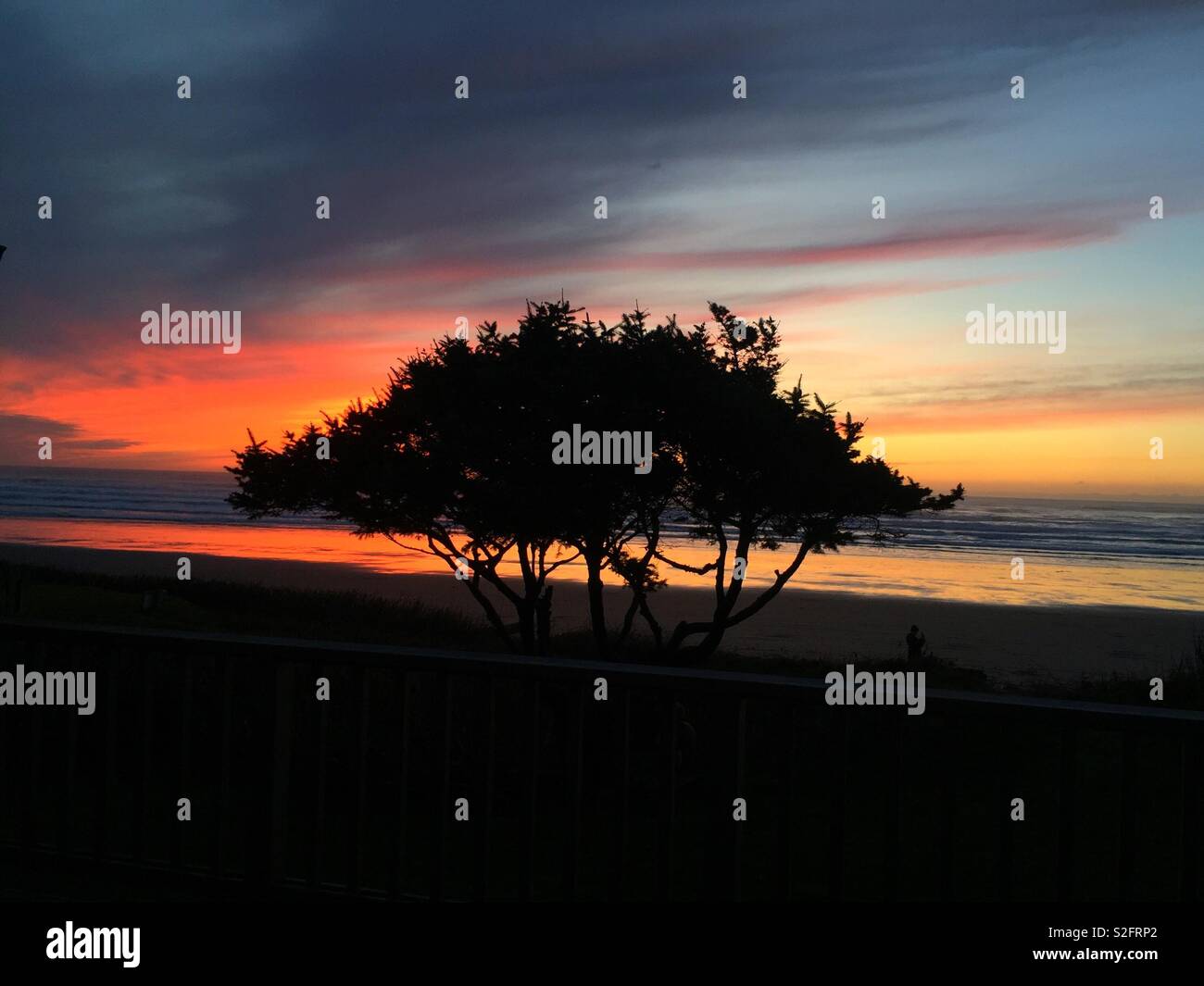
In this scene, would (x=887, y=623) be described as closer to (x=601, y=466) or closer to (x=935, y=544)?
(x=601, y=466)

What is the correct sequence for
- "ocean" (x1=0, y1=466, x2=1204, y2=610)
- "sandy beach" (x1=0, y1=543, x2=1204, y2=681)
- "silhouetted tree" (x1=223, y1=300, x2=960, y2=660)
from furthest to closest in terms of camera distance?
"ocean" (x1=0, y1=466, x2=1204, y2=610)
"sandy beach" (x1=0, y1=543, x2=1204, y2=681)
"silhouetted tree" (x1=223, y1=300, x2=960, y2=660)

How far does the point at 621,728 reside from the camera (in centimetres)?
306

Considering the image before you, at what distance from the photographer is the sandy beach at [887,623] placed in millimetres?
18562

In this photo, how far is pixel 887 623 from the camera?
22.5 metres

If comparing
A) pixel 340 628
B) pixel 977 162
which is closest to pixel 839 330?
pixel 977 162

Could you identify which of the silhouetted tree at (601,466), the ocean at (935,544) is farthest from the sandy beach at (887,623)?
the silhouetted tree at (601,466)

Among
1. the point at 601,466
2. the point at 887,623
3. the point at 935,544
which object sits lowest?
the point at 887,623

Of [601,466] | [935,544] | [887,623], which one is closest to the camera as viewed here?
[601,466]

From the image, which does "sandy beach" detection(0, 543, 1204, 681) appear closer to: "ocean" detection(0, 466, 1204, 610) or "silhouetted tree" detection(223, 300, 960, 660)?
"ocean" detection(0, 466, 1204, 610)

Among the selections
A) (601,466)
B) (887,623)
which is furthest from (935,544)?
(601,466)

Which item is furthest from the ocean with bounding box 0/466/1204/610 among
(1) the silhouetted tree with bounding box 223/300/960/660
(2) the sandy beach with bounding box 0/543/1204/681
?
(1) the silhouetted tree with bounding box 223/300/960/660

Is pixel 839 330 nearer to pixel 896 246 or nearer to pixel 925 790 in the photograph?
pixel 896 246

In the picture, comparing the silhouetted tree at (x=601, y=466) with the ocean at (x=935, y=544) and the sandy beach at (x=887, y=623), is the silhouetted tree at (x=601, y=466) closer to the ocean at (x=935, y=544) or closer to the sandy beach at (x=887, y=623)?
the sandy beach at (x=887, y=623)

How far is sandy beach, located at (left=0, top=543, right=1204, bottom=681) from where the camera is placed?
18562 mm
